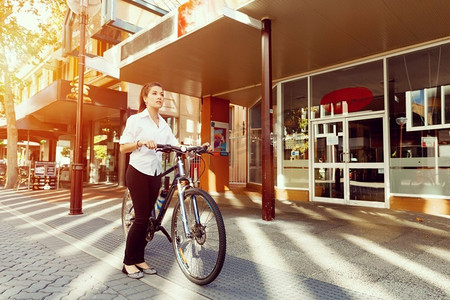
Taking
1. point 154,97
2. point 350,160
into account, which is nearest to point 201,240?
point 154,97

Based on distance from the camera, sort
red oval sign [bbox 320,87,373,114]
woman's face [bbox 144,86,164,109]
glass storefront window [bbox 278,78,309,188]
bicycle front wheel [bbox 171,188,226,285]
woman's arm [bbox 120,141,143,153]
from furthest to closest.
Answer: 1. glass storefront window [bbox 278,78,309,188]
2. red oval sign [bbox 320,87,373,114]
3. woman's face [bbox 144,86,164,109]
4. woman's arm [bbox 120,141,143,153]
5. bicycle front wheel [bbox 171,188,226,285]

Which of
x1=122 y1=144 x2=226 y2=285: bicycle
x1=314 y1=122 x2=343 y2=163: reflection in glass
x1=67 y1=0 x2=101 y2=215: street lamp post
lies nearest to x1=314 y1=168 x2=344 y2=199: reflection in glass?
x1=314 y1=122 x2=343 y2=163: reflection in glass

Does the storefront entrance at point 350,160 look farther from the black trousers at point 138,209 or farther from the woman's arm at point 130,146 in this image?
the woman's arm at point 130,146

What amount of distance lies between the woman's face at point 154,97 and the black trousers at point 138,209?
640 mm

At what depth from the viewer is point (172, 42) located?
287 inches

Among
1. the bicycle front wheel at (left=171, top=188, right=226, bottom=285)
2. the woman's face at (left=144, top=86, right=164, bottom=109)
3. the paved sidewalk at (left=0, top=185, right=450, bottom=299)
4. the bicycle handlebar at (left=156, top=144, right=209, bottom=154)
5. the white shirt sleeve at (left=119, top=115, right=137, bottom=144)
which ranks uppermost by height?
the woman's face at (left=144, top=86, right=164, bottom=109)

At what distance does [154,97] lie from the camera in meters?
3.26

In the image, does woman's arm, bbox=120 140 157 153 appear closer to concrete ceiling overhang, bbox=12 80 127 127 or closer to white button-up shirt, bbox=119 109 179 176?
white button-up shirt, bbox=119 109 179 176

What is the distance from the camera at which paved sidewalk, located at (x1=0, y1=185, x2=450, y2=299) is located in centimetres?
276

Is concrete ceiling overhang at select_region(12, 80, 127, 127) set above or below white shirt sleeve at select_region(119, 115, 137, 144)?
above

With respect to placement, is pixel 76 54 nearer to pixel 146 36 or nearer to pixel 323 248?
pixel 146 36

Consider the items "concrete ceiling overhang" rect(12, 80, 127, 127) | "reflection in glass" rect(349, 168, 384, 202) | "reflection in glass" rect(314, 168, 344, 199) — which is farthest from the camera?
"concrete ceiling overhang" rect(12, 80, 127, 127)

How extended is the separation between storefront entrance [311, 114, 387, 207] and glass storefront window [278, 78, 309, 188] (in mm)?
305

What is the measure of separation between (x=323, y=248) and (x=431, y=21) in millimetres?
4781
